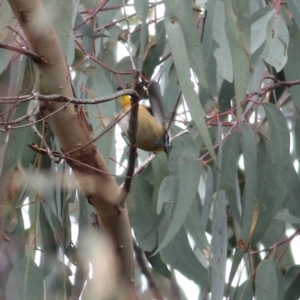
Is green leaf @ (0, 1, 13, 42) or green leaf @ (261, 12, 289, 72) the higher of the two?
green leaf @ (0, 1, 13, 42)

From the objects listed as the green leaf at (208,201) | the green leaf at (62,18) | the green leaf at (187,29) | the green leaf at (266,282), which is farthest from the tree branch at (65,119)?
the green leaf at (266,282)

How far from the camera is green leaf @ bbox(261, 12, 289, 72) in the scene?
4.04 ft

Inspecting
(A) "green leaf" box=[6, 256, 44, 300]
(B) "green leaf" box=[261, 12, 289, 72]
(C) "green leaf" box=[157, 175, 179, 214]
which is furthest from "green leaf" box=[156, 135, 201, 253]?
(A) "green leaf" box=[6, 256, 44, 300]

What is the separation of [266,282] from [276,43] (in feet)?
1.70

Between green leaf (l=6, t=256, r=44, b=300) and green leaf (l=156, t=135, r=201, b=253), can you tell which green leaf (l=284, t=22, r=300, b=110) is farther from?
green leaf (l=6, t=256, r=44, b=300)

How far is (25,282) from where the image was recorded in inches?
49.9

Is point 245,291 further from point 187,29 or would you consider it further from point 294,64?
point 187,29

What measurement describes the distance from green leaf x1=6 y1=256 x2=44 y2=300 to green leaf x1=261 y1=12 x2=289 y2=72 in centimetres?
63

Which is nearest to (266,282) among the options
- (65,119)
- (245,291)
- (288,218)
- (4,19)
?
(245,291)

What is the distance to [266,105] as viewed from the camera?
1355 millimetres

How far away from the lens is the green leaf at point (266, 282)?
1.35m

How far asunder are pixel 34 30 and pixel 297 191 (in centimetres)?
81

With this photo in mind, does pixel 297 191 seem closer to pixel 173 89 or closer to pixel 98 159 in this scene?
pixel 173 89

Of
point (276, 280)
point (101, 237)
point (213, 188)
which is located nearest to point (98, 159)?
point (101, 237)
